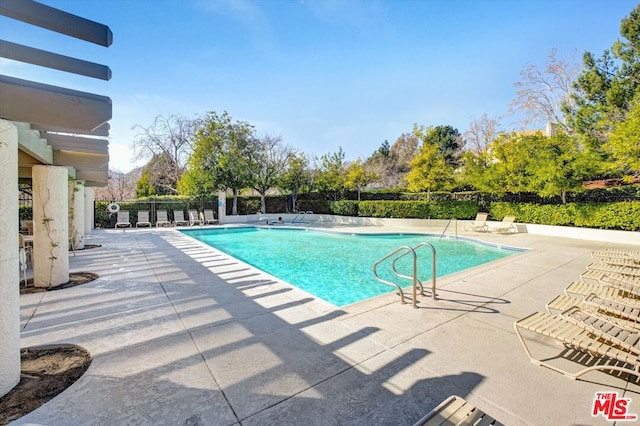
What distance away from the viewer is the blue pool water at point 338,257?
7463mm

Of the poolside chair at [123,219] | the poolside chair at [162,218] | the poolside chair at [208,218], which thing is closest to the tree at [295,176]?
the poolside chair at [208,218]

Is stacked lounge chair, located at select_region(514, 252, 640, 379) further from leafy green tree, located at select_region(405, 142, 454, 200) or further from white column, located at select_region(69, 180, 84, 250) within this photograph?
leafy green tree, located at select_region(405, 142, 454, 200)

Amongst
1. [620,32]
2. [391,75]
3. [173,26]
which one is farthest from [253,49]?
[620,32]

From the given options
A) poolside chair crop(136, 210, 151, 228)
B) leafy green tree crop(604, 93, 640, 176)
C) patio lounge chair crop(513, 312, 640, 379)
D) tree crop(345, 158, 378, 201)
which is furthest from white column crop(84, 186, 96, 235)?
leafy green tree crop(604, 93, 640, 176)

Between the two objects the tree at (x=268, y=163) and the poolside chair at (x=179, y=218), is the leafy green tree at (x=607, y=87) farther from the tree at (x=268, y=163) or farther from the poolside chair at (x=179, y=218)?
the poolside chair at (x=179, y=218)

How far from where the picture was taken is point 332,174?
77.8 feet

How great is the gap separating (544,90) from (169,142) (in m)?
34.6

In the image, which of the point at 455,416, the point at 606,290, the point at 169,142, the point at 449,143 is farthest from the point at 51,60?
the point at 449,143

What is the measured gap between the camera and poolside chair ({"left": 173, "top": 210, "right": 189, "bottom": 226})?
19.5 m

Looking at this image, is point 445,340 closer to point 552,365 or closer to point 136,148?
point 552,365

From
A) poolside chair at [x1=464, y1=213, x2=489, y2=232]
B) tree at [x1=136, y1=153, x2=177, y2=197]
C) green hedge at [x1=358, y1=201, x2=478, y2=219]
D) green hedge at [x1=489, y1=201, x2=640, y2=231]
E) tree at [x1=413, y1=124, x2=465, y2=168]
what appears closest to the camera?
green hedge at [x1=489, y1=201, x2=640, y2=231]

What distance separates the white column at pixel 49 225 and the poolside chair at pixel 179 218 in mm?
14226

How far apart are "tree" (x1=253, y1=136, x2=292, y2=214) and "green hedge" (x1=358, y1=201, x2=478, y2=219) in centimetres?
788

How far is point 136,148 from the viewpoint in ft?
95.0
